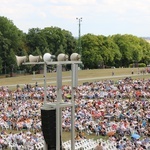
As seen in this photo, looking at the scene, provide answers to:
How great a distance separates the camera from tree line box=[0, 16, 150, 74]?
72125mm

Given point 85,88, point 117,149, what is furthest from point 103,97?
point 117,149

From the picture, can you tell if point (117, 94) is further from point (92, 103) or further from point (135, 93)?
point (92, 103)

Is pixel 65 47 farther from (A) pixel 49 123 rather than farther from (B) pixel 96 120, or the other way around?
(A) pixel 49 123

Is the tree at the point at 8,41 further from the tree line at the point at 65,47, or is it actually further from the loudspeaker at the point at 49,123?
the loudspeaker at the point at 49,123

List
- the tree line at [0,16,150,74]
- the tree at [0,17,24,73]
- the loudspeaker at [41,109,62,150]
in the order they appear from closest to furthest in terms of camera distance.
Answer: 1. the loudspeaker at [41,109,62,150]
2. the tree at [0,17,24,73]
3. the tree line at [0,16,150,74]

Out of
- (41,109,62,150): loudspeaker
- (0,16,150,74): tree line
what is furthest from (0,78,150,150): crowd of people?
(0,16,150,74): tree line

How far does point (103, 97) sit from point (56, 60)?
26.9m

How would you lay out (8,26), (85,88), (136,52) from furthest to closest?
1. (136,52)
2. (8,26)
3. (85,88)

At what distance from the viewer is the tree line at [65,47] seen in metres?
72.1

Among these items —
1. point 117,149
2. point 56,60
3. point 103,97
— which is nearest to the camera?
point 56,60

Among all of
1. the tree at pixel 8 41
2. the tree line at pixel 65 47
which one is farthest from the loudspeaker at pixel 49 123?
the tree at pixel 8 41

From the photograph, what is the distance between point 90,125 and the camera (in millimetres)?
24969

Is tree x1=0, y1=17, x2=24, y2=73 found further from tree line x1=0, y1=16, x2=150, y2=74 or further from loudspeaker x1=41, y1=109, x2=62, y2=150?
loudspeaker x1=41, y1=109, x2=62, y2=150

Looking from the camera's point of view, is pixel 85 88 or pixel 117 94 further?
pixel 85 88
